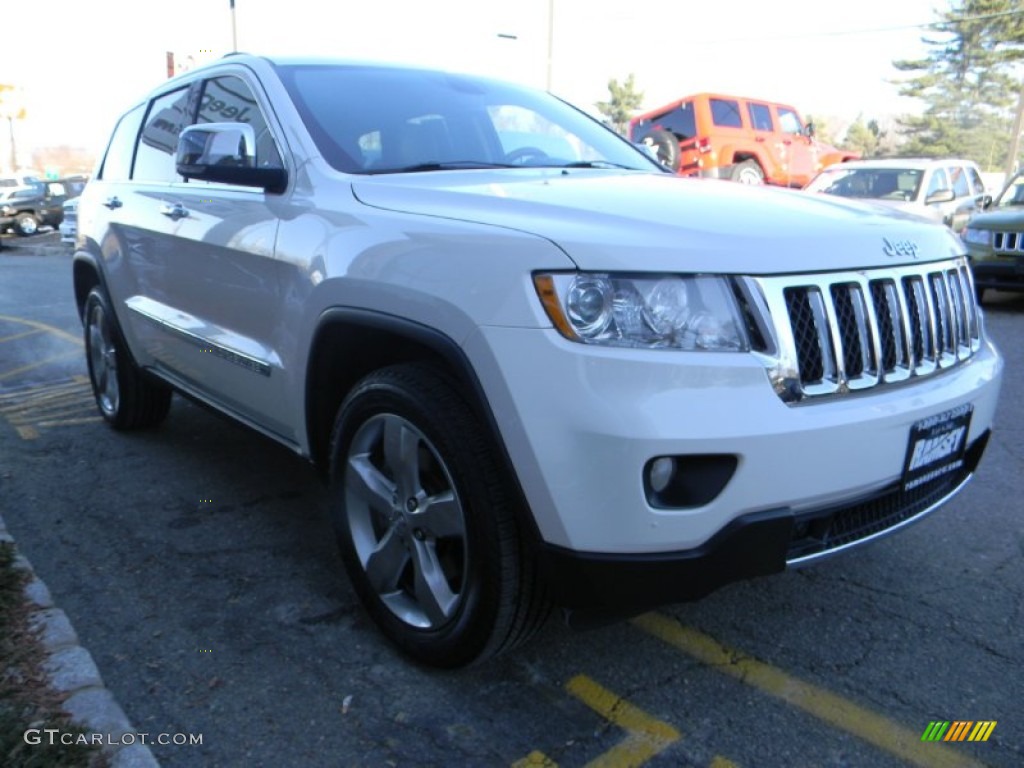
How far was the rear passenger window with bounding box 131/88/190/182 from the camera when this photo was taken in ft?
13.3

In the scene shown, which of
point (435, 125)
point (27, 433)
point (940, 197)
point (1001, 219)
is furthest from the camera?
point (940, 197)

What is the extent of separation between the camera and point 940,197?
37.6 feet

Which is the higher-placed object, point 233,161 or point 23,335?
point 233,161

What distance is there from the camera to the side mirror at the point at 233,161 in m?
2.96

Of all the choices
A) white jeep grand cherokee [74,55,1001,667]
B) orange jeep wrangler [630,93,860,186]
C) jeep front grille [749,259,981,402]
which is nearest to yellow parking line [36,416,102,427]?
white jeep grand cherokee [74,55,1001,667]

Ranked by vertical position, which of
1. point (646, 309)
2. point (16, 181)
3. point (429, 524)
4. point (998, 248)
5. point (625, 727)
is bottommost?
point (16, 181)

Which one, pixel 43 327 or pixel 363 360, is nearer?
pixel 363 360

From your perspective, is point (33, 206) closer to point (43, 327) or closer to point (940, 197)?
point (43, 327)

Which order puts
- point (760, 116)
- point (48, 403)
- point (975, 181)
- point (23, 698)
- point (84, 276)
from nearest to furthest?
point (23, 698) → point (84, 276) → point (48, 403) → point (975, 181) → point (760, 116)

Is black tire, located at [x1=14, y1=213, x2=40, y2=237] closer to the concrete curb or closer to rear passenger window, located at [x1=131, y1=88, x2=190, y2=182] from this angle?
rear passenger window, located at [x1=131, y1=88, x2=190, y2=182]

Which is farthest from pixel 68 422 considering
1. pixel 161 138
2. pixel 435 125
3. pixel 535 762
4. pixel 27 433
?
pixel 535 762

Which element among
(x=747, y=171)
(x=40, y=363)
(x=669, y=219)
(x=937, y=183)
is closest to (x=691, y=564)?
(x=669, y=219)

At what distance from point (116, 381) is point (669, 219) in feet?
12.3

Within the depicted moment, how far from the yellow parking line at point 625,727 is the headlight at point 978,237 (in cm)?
859
